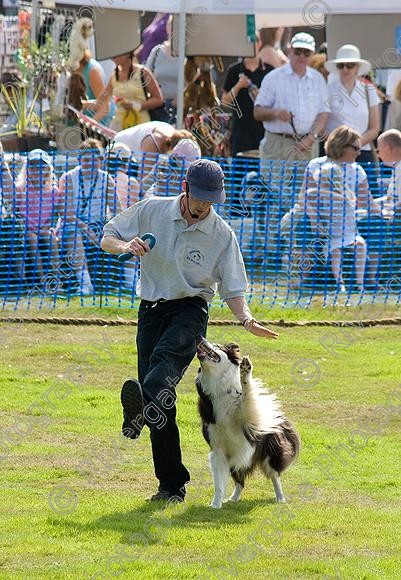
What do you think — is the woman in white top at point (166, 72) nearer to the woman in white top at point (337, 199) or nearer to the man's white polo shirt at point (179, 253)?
the woman in white top at point (337, 199)

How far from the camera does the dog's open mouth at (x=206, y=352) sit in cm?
702

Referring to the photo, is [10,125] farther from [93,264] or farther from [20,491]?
[20,491]

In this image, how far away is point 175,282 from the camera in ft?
23.5

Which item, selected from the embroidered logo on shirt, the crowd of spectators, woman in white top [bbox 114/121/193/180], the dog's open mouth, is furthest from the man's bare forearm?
woman in white top [bbox 114/121/193/180]

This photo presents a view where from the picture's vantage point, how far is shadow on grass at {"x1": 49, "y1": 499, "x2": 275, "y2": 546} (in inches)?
260

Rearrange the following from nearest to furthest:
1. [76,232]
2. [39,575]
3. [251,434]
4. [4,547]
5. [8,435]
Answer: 1. [39,575]
2. [4,547]
3. [251,434]
4. [8,435]
5. [76,232]

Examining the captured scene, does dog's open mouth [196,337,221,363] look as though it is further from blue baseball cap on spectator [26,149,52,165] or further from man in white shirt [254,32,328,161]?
man in white shirt [254,32,328,161]

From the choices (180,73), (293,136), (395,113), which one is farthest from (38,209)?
(395,113)

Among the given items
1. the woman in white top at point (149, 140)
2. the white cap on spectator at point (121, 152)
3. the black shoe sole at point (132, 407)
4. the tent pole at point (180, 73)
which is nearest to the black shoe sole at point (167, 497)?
the black shoe sole at point (132, 407)

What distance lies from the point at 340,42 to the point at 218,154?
2.30 meters

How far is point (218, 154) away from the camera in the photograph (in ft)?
57.3

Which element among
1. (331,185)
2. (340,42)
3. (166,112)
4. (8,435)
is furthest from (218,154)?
(8,435)

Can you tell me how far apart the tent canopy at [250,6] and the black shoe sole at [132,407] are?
383 inches

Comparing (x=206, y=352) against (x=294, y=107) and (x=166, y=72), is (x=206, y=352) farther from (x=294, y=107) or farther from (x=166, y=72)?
(x=166, y=72)
